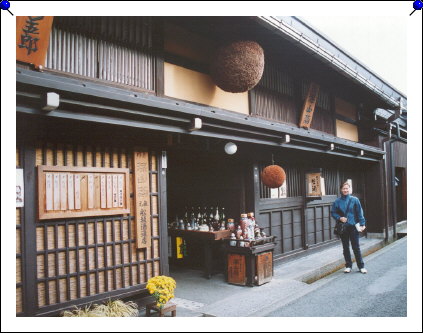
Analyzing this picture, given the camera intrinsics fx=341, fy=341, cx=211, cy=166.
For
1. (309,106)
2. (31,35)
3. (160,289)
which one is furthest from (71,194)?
(309,106)

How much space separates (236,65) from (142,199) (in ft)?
11.0

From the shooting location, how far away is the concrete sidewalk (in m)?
6.71

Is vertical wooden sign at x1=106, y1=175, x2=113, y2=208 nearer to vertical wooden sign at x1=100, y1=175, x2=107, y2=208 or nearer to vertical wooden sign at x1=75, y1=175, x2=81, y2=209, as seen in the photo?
vertical wooden sign at x1=100, y1=175, x2=107, y2=208

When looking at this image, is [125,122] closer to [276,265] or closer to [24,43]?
[24,43]

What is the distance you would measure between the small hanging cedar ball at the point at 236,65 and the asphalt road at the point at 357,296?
472 cm

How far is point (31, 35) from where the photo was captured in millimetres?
4430

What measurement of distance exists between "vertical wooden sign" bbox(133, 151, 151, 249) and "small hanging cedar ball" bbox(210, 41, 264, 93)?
2.35 m

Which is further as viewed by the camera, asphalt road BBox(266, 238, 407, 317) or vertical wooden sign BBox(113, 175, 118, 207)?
asphalt road BBox(266, 238, 407, 317)

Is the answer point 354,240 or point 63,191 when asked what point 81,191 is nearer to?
point 63,191

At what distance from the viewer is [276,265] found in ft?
34.2

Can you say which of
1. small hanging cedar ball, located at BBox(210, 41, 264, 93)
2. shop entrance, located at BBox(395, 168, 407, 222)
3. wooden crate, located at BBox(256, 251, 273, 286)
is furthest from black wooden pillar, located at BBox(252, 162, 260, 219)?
shop entrance, located at BBox(395, 168, 407, 222)

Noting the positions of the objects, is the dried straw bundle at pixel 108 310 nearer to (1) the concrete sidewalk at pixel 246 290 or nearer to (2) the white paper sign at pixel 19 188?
(1) the concrete sidewalk at pixel 246 290

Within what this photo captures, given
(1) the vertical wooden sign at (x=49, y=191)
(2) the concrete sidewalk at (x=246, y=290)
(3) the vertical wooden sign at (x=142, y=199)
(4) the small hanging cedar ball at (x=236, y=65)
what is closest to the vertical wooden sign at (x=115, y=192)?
(3) the vertical wooden sign at (x=142, y=199)

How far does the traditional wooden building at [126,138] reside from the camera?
492cm
